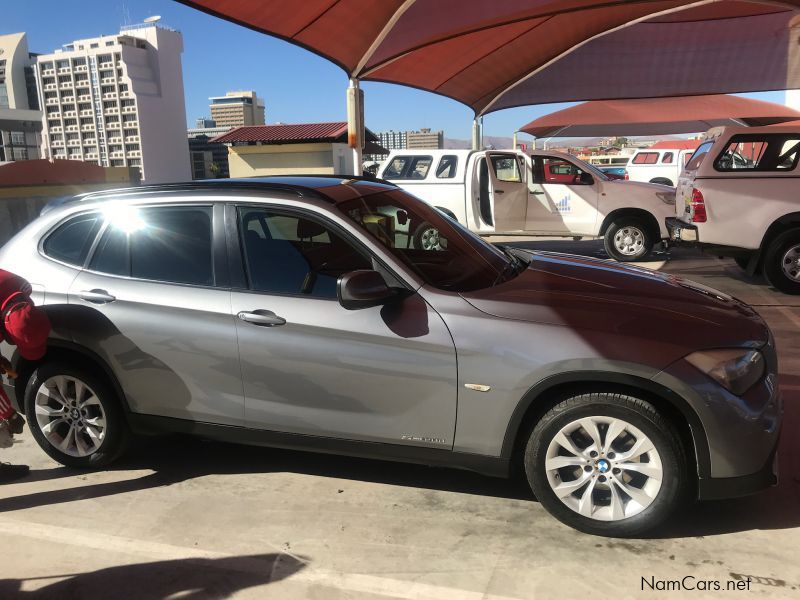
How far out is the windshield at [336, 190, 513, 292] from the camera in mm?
3369

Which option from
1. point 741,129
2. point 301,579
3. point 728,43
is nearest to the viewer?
point 301,579

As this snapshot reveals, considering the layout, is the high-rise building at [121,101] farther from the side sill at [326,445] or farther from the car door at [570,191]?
the side sill at [326,445]

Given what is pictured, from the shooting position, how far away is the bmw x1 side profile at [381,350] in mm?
2865

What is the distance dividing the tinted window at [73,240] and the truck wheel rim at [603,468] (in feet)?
9.42

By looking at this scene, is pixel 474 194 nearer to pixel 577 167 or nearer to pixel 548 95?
pixel 577 167

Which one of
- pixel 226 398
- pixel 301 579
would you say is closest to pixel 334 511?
pixel 301 579

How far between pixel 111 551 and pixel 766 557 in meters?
3.04

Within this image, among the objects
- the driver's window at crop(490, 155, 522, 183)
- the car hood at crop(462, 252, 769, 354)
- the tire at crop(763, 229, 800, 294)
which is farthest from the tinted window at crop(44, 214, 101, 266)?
the driver's window at crop(490, 155, 522, 183)

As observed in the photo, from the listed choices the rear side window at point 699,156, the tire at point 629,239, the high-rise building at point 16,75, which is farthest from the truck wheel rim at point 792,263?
the high-rise building at point 16,75

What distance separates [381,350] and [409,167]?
994 centimetres

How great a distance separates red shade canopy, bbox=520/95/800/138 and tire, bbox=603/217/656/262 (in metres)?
19.8

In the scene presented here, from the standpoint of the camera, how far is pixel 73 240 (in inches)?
151

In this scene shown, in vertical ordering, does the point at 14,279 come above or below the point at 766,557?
above

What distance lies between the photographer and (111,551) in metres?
3.04
